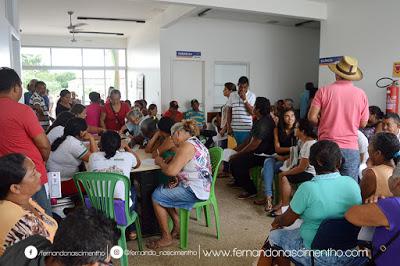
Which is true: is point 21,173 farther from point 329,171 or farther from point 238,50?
point 238,50

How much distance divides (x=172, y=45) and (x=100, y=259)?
724cm

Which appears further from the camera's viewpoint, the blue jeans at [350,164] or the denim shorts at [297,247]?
the blue jeans at [350,164]

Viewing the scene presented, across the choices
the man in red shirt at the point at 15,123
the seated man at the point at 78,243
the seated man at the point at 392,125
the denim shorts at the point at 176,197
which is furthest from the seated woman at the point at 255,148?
the seated man at the point at 78,243

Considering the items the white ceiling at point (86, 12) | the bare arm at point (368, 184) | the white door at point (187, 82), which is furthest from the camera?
the white door at point (187, 82)

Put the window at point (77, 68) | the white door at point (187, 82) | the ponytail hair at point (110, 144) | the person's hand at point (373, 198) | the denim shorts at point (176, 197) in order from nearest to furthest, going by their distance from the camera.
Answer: the person's hand at point (373, 198) → the ponytail hair at point (110, 144) → the denim shorts at point (176, 197) → the white door at point (187, 82) → the window at point (77, 68)

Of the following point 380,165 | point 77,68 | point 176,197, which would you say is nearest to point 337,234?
point 380,165

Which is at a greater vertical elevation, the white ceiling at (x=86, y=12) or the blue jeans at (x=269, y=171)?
the white ceiling at (x=86, y=12)

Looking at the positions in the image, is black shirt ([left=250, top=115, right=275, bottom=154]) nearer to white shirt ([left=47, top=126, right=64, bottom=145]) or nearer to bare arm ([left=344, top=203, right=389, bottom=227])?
white shirt ([left=47, top=126, right=64, bottom=145])

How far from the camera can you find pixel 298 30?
8.96m

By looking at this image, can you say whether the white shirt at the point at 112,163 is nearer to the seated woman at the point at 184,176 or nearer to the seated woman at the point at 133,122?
the seated woman at the point at 184,176

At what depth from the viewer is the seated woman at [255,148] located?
4277mm

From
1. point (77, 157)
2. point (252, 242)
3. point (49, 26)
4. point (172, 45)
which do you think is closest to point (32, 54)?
point (49, 26)

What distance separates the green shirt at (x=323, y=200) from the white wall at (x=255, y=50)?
20.7ft

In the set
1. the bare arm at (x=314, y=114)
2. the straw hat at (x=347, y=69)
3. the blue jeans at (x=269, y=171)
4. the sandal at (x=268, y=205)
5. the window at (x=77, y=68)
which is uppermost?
the window at (x=77, y=68)
